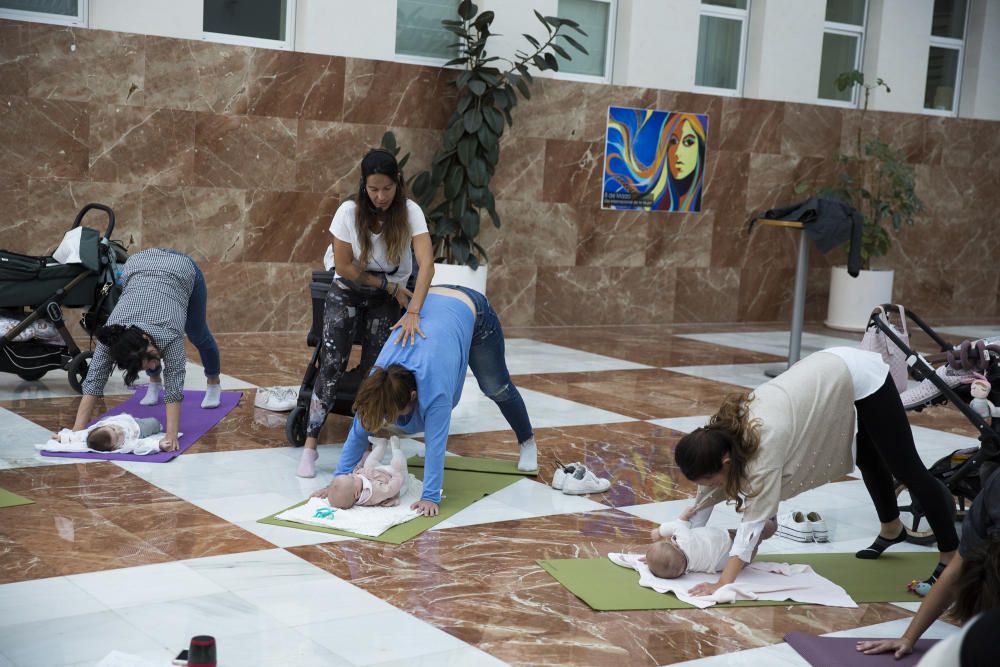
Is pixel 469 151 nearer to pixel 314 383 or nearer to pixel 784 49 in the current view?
pixel 784 49

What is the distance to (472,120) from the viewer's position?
877 cm

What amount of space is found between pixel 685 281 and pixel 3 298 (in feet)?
21.3

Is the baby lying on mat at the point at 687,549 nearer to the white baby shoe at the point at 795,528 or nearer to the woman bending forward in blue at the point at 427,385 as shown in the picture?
the white baby shoe at the point at 795,528

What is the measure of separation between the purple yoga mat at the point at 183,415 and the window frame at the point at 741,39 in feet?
20.2

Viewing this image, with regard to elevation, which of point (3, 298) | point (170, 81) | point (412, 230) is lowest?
point (3, 298)

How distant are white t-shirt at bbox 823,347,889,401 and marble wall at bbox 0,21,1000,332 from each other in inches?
223

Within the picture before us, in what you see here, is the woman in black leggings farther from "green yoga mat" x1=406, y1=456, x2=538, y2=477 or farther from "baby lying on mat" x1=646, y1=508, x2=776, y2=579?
"green yoga mat" x1=406, y1=456, x2=538, y2=477

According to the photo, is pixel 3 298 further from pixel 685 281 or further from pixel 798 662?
pixel 685 281

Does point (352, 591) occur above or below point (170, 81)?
below

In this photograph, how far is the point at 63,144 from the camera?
25.5 ft

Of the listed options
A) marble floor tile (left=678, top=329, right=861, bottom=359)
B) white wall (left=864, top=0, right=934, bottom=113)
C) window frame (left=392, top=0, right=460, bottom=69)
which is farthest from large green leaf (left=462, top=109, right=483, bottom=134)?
white wall (left=864, top=0, right=934, bottom=113)

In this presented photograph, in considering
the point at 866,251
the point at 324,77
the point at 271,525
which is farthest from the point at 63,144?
the point at 866,251

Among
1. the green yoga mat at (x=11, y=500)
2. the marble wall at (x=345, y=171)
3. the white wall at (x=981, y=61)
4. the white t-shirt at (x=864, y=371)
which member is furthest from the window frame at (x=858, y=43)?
the green yoga mat at (x=11, y=500)

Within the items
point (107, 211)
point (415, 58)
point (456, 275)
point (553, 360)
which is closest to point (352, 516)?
point (107, 211)
